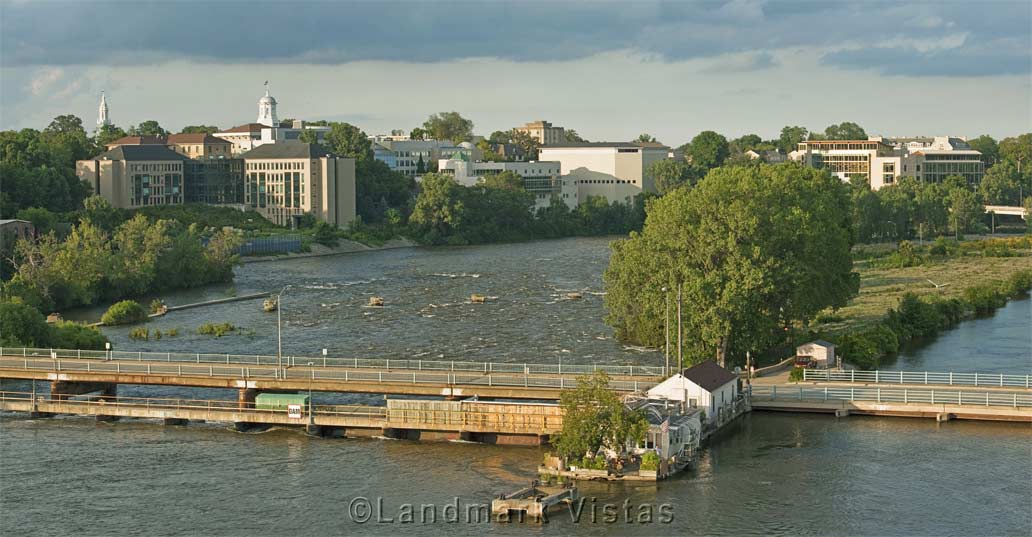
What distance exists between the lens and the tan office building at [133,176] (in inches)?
5787

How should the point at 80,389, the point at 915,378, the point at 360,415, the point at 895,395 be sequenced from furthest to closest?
1. the point at 80,389
2. the point at 915,378
3. the point at 895,395
4. the point at 360,415

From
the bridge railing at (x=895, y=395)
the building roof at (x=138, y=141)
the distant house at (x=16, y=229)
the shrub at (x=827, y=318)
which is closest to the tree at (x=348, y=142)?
the building roof at (x=138, y=141)

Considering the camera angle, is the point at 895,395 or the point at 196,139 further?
the point at 196,139

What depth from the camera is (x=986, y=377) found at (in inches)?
2170

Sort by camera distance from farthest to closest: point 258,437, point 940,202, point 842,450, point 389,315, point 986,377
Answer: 1. point 940,202
2. point 389,315
3. point 986,377
4. point 258,437
5. point 842,450

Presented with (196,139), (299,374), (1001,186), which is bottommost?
(299,374)

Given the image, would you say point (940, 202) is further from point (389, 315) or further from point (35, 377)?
point (35, 377)

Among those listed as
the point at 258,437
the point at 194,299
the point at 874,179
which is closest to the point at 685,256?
the point at 258,437

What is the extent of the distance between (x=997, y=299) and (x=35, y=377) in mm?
59770

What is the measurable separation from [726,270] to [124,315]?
129 ft

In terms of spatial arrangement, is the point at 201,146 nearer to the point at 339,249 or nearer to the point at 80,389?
the point at 339,249

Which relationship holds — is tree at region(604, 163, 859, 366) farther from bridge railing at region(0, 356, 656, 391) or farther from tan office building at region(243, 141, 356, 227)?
tan office building at region(243, 141, 356, 227)

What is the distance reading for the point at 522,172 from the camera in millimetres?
182250

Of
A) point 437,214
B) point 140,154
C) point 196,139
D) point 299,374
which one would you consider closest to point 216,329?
point 299,374
